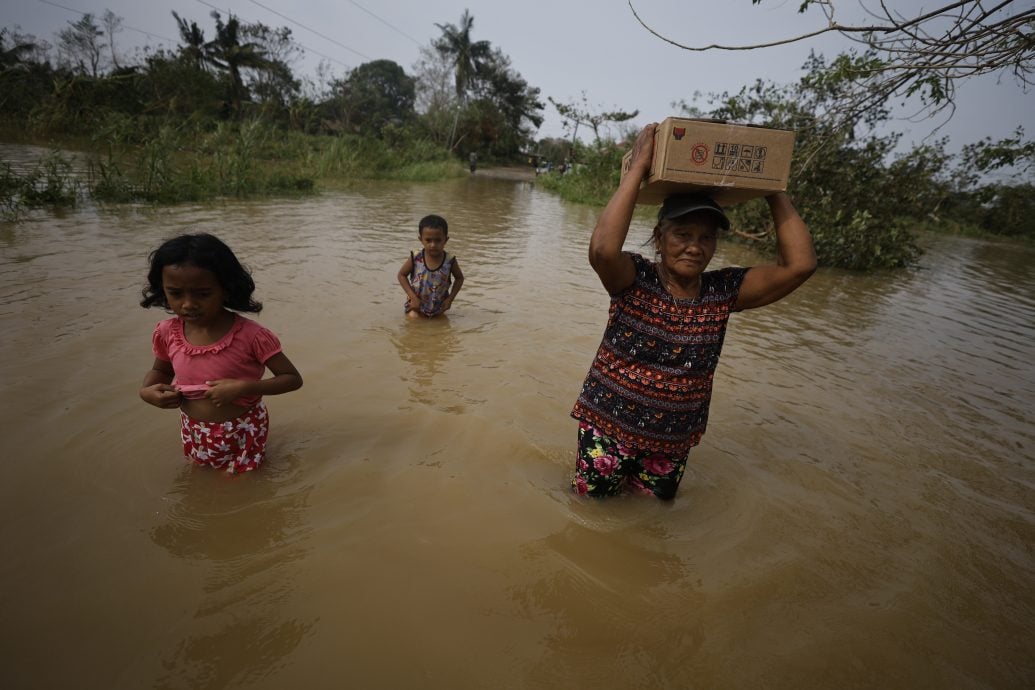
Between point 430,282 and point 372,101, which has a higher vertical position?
point 372,101

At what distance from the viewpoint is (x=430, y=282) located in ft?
14.8

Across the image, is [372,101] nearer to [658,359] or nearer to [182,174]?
[182,174]

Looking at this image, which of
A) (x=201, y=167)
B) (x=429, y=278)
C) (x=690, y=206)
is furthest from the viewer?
(x=201, y=167)

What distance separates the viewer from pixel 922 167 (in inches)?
429

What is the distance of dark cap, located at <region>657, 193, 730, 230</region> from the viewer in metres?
1.66

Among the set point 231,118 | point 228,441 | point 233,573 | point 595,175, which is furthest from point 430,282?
point 231,118

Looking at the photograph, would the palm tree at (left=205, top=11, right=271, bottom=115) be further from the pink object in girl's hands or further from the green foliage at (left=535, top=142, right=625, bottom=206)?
the pink object in girl's hands

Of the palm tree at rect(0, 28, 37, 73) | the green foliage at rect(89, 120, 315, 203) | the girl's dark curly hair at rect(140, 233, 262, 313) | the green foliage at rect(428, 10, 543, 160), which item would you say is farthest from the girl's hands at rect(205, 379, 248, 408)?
the green foliage at rect(428, 10, 543, 160)

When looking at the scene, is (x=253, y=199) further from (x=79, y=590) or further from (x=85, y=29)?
(x=85, y=29)

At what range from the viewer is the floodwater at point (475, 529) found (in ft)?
4.99

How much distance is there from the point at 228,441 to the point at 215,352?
430 mm

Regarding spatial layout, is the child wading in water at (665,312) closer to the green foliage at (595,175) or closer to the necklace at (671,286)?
the necklace at (671,286)

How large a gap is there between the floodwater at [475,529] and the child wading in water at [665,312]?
0.52 m

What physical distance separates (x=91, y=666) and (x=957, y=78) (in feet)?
15.9
